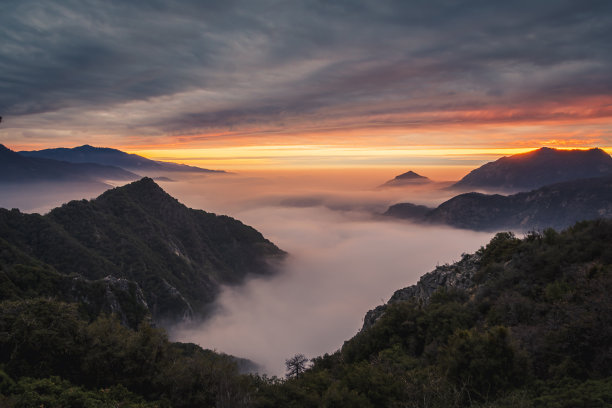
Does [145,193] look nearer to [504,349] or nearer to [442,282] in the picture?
[442,282]

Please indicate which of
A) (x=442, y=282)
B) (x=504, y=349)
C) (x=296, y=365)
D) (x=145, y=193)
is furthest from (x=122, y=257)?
(x=504, y=349)

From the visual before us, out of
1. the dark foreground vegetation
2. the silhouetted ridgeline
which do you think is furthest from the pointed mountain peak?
the silhouetted ridgeline

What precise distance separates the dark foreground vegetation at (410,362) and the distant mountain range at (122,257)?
46426 millimetres

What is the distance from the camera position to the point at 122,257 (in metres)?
125

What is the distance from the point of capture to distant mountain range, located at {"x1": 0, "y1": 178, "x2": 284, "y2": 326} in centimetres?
6912

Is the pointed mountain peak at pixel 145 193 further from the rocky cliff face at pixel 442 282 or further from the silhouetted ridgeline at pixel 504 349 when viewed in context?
the silhouetted ridgeline at pixel 504 349

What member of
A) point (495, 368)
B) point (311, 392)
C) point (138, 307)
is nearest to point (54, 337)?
point (311, 392)

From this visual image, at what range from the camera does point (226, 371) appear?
19359 millimetres

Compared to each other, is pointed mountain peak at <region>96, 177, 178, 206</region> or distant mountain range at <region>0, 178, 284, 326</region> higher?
pointed mountain peak at <region>96, 177, 178, 206</region>

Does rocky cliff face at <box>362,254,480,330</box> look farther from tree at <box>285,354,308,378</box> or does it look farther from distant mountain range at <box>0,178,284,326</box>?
distant mountain range at <box>0,178,284,326</box>

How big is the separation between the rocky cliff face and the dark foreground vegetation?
435 inches

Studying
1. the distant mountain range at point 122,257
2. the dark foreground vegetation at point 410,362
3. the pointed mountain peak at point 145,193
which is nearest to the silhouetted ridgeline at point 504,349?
the dark foreground vegetation at point 410,362

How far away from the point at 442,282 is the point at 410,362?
23.9 meters

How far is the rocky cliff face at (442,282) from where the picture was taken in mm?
39250
